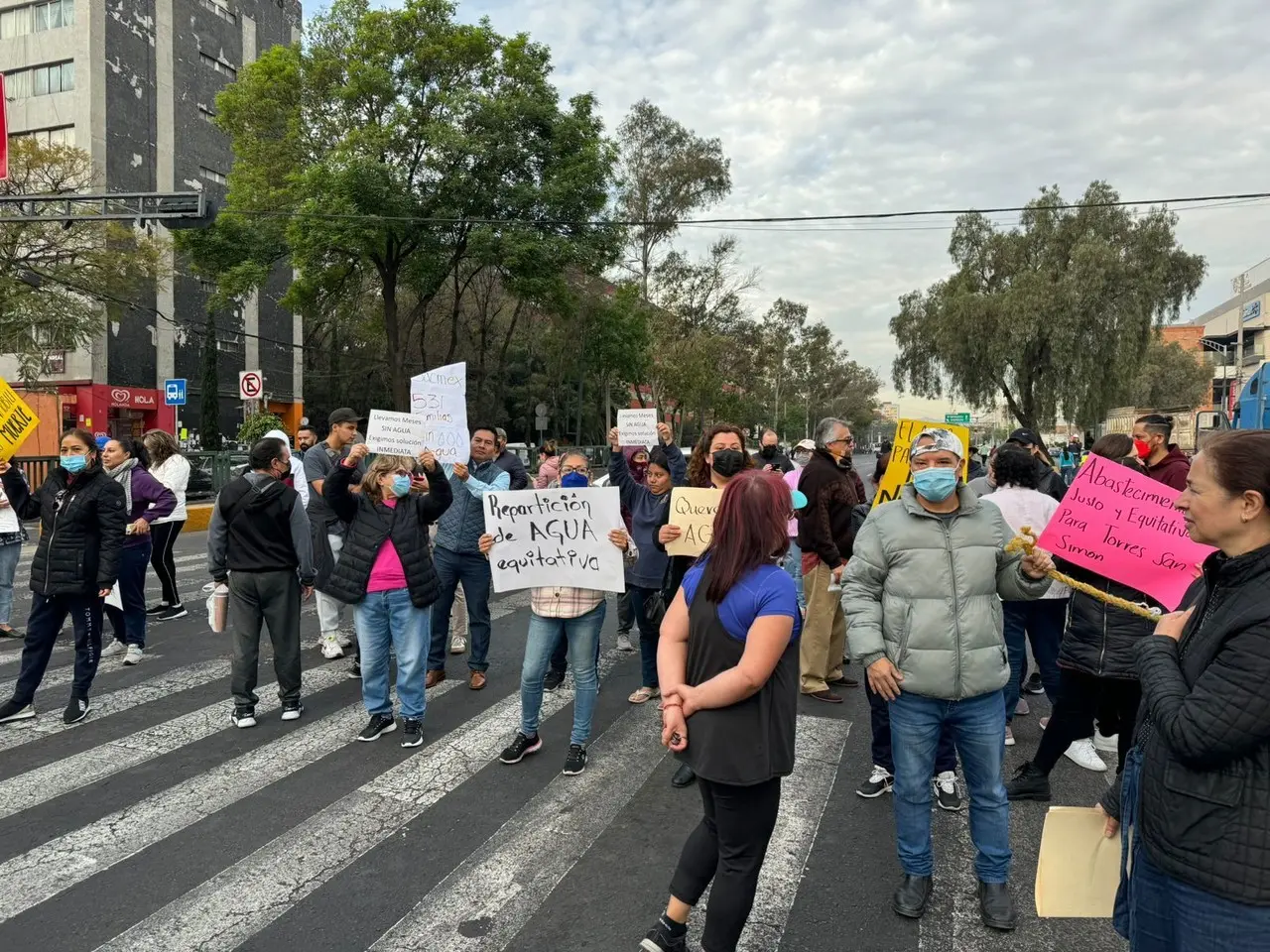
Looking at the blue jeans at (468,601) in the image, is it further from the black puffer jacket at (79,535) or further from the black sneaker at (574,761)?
the black puffer jacket at (79,535)

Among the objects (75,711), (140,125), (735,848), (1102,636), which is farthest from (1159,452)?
(140,125)

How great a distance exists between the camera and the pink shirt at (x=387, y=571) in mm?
5020

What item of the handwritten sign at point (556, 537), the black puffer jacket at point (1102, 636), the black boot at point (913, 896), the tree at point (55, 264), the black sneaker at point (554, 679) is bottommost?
the black sneaker at point (554, 679)

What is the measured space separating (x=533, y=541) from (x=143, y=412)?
3629cm

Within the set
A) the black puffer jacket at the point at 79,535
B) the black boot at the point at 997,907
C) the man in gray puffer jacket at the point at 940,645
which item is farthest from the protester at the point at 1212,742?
the black puffer jacket at the point at 79,535

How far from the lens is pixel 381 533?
5090mm

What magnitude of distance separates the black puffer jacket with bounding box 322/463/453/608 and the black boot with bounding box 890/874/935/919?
3.10 m

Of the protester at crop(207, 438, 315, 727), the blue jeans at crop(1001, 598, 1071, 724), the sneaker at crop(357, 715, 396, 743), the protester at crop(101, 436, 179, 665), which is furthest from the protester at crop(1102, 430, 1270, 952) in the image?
the protester at crop(101, 436, 179, 665)

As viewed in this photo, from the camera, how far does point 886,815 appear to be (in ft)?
13.4

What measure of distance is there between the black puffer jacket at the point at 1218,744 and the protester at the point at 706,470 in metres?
2.35

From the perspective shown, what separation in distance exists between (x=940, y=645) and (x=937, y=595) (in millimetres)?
189

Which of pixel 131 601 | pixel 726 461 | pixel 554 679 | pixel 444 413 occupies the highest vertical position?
pixel 444 413

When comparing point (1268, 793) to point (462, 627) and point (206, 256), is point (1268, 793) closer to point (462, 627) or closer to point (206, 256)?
point (462, 627)

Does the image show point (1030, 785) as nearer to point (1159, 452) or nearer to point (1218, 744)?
point (1218, 744)
